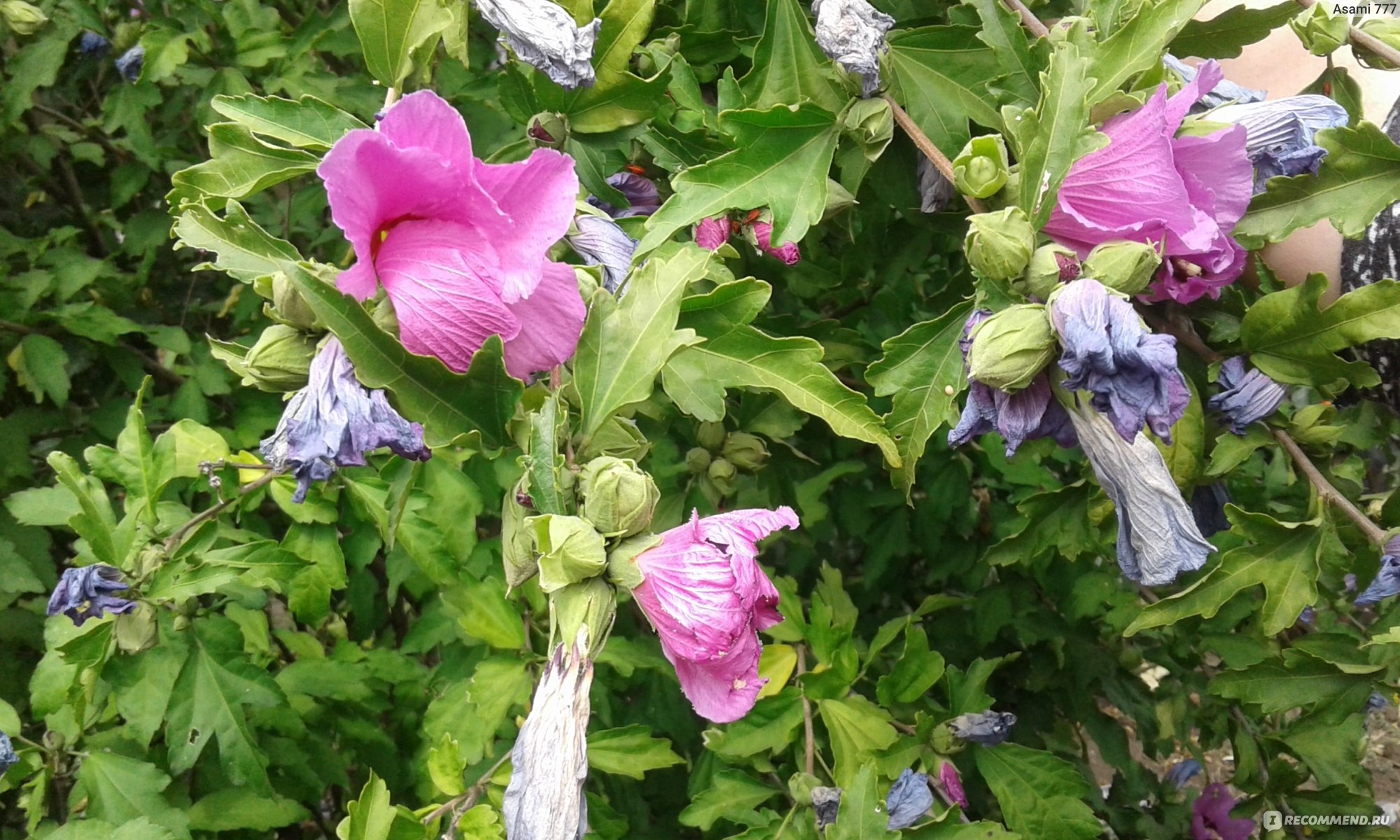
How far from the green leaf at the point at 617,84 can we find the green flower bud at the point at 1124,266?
49 cm

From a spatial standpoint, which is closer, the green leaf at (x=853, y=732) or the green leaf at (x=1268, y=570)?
the green leaf at (x=1268, y=570)

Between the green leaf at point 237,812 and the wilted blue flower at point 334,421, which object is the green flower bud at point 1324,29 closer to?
the wilted blue flower at point 334,421

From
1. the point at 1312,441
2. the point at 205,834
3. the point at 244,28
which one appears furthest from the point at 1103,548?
the point at 244,28

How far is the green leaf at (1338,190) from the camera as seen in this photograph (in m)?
0.94

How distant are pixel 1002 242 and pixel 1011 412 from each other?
142 millimetres

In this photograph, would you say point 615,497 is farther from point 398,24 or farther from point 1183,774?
point 1183,774

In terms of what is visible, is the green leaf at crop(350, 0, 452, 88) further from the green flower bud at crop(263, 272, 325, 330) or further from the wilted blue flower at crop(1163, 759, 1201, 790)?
the wilted blue flower at crop(1163, 759, 1201, 790)

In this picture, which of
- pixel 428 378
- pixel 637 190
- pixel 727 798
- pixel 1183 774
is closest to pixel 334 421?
pixel 428 378

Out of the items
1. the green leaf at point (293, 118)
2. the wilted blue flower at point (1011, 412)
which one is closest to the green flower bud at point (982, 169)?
the wilted blue flower at point (1011, 412)

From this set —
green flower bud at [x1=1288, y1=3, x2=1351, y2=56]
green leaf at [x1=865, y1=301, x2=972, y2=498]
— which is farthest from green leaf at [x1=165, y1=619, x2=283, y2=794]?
green flower bud at [x1=1288, y1=3, x2=1351, y2=56]

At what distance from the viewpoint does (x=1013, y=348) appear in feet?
2.50

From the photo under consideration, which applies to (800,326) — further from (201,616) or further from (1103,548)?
(201,616)

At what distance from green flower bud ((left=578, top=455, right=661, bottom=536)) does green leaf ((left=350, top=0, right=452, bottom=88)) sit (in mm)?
447

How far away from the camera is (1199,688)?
5.83 feet
